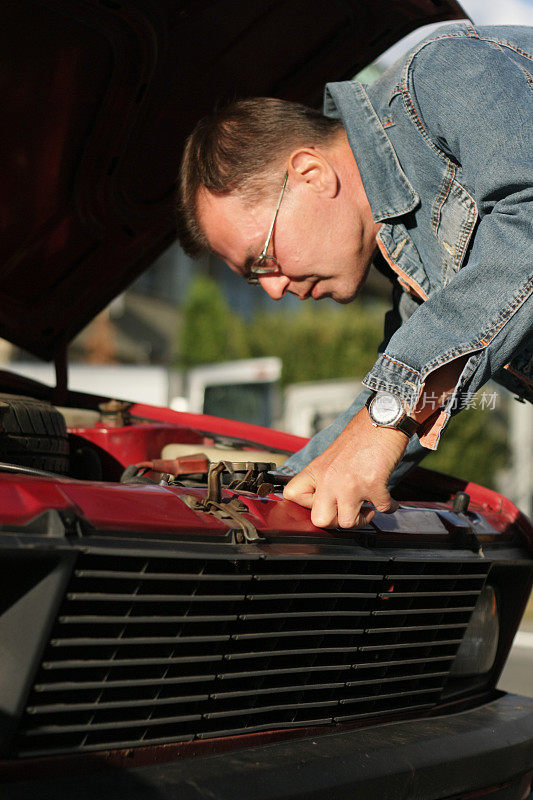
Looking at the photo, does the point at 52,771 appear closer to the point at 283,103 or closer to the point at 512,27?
the point at 283,103

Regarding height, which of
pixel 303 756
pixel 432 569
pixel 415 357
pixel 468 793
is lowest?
pixel 468 793

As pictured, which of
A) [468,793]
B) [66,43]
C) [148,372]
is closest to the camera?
[468,793]

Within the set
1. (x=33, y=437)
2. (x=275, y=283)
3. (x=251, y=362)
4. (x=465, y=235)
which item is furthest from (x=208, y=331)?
(x=465, y=235)

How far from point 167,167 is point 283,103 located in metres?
0.79

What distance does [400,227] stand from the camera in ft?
6.12

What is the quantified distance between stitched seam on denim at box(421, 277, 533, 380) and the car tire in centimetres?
105

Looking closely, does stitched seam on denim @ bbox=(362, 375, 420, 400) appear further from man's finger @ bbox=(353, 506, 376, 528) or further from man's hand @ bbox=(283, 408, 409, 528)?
man's finger @ bbox=(353, 506, 376, 528)

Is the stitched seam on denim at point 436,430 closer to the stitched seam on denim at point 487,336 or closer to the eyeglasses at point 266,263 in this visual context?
the stitched seam on denim at point 487,336

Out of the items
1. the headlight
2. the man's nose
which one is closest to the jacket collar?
the man's nose

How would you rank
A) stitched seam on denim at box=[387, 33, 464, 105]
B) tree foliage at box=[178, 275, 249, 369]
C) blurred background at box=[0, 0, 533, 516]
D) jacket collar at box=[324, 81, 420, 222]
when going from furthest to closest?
1. tree foliage at box=[178, 275, 249, 369]
2. blurred background at box=[0, 0, 533, 516]
3. jacket collar at box=[324, 81, 420, 222]
4. stitched seam on denim at box=[387, 33, 464, 105]

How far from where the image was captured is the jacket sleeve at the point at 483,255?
1494mm

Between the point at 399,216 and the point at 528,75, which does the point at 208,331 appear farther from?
the point at 528,75

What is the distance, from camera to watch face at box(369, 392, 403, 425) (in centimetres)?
149

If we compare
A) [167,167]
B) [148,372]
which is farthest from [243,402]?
[167,167]
